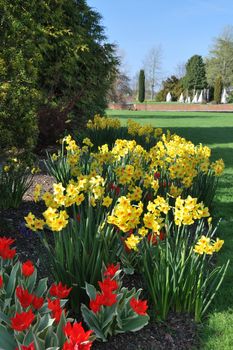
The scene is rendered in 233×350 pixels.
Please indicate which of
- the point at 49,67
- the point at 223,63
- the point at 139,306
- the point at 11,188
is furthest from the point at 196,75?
the point at 139,306

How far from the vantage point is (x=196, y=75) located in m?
71.4

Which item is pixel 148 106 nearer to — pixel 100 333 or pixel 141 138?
pixel 141 138

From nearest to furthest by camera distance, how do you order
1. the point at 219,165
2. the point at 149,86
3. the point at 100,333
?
the point at 100,333, the point at 219,165, the point at 149,86

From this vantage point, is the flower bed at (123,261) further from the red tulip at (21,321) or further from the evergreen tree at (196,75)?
the evergreen tree at (196,75)

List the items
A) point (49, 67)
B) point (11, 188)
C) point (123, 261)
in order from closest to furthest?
point (123, 261)
point (11, 188)
point (49, 67)

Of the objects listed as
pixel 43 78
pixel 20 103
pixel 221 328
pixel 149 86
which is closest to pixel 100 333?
pixel 221 328

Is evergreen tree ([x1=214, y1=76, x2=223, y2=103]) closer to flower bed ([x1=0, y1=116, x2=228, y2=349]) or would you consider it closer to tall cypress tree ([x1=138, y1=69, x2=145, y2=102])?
tall cypress tree ([x1=138, y1=69, x2=145, y2=102])

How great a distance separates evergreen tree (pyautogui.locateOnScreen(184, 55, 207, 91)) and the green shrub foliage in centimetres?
6154

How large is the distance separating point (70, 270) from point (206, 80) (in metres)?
71.6

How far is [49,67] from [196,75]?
65.0 m

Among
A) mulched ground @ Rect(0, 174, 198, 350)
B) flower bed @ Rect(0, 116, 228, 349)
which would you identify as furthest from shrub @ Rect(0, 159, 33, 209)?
flower bed @ Rect(0, 116, 228, 349)

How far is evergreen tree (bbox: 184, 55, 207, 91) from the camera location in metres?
70.9

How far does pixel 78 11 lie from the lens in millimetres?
10438

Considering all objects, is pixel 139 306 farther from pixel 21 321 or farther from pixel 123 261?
pixel 123 261
